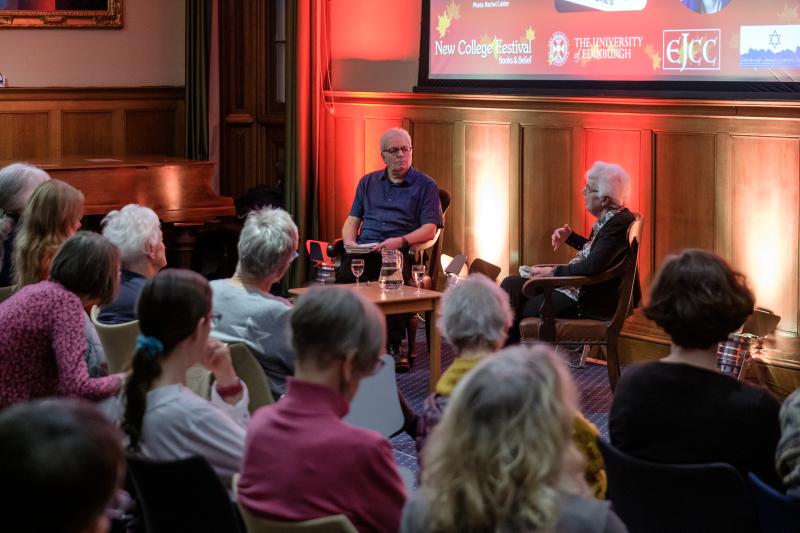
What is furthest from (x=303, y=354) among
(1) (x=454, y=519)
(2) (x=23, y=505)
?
(2) (x=23, y=505)

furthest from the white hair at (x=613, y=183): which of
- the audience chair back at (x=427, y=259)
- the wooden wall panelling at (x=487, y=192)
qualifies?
the wooden wall panelling at (x=487, y=192)

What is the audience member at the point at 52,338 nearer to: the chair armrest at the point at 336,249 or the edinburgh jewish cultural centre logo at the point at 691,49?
the chair armrest at the point at 336,249

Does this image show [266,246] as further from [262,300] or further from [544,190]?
[544,190]

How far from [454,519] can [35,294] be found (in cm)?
214

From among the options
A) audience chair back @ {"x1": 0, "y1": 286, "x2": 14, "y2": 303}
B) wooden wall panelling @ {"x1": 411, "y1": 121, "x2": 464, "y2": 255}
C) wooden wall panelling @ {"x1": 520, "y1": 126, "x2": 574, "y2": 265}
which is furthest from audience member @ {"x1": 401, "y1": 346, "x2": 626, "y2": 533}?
wooden wall panelling @ {"x1": 411, "y1": 121, "x2": 464, "y2": 255}

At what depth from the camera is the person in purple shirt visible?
6819 millimetres

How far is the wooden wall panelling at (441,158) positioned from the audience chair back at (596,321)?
2.03 metres

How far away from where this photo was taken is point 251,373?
12.2 feet

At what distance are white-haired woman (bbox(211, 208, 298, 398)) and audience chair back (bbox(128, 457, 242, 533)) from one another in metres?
1.21

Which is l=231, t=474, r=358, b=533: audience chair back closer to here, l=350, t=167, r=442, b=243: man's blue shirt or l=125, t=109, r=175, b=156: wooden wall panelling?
l=350, t=167, r=442, b=243: man's blue shirt

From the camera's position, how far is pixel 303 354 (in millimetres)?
2547

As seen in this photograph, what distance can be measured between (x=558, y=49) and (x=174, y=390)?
15.6ft

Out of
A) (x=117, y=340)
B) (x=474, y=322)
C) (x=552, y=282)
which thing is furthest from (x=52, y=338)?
(x=552, y=282)

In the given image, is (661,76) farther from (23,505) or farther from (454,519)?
(23,505)
